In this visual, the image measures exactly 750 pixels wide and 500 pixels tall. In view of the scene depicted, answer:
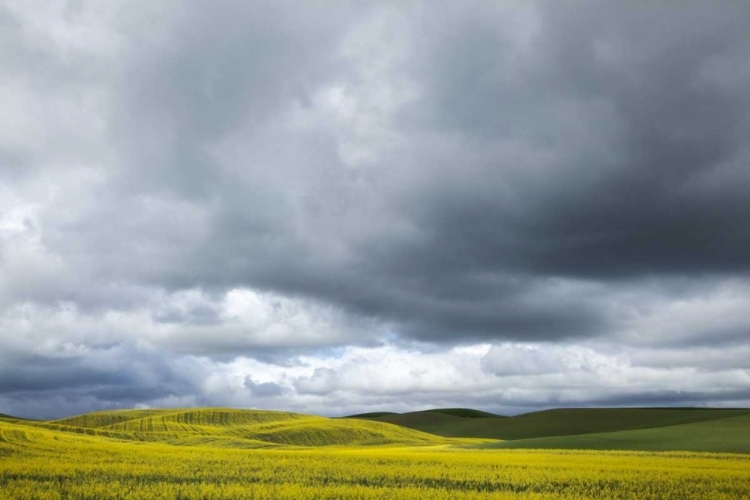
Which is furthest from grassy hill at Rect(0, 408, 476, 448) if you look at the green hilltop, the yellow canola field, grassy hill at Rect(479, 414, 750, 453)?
the yellow canola field

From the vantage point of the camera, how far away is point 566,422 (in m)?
163

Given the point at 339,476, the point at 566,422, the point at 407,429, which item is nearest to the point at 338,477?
the point at 339,476

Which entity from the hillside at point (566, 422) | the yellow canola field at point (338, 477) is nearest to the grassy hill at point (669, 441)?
the yellow canola field at point (338, 477)

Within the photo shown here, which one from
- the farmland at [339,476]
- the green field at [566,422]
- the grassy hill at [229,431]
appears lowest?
the green field at [566,422]

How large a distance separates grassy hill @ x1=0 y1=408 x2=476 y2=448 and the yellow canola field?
41.4m

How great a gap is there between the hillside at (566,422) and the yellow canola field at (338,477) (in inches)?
4241

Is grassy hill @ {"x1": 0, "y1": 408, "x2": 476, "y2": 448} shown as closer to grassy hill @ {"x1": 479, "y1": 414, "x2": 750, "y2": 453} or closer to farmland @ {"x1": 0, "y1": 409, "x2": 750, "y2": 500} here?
grassy hill @ {"x1": 479, "y1": 414, "x2": 750, "y2": 453}

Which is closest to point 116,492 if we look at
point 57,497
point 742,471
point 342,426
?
point 57,497

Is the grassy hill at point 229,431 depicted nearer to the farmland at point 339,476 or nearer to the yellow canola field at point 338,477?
the farmland at point 339,476

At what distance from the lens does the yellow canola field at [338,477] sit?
29234 mm

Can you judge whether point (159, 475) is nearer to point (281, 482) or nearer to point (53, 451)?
point (281, 482)

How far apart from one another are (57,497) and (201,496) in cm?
621

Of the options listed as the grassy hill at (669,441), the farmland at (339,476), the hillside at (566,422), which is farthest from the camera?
the hillside at (566,422)

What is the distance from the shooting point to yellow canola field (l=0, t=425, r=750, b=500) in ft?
95.9
